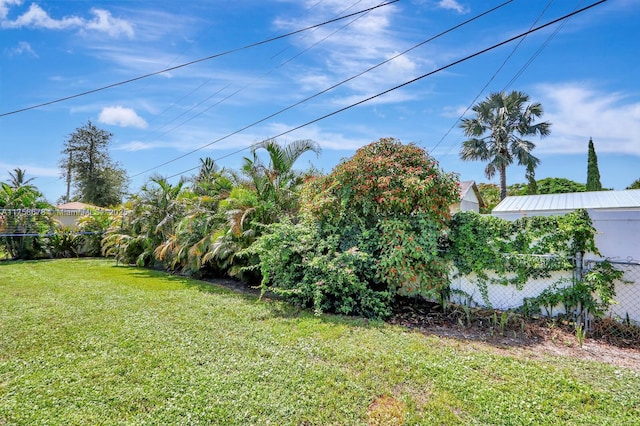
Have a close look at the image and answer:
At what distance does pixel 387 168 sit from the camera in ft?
19.6

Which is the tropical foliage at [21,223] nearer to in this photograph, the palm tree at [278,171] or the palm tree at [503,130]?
the palm tree at [278,171]

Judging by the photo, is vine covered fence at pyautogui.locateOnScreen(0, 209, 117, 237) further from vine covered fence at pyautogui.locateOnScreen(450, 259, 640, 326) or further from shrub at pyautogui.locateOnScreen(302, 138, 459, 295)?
vine covered fence at pyautogui.locateOnScreen(450, 259, 640, 326)

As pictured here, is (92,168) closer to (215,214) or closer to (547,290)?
(215,214)

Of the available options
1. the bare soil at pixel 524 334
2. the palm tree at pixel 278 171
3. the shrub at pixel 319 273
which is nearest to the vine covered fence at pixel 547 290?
the bare soil at pixel 524 334

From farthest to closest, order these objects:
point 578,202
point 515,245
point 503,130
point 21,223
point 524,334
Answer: point 503,130 → point 21,223 → point 578,202 → point 515,245 → point 524,334

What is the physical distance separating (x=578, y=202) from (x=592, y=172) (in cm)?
1697

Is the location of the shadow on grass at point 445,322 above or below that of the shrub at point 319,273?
below

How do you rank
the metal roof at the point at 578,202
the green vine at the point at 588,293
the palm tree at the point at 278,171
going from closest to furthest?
the green vine at the point at 588,293, the palm tree at the point at 278,171, the metal roof at the point at 578,202

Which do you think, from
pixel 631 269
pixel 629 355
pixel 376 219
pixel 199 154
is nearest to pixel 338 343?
pixel 376 219

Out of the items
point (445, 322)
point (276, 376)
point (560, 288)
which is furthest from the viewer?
point (445, 322)

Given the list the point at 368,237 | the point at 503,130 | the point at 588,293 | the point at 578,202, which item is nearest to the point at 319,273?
the point at 368,237

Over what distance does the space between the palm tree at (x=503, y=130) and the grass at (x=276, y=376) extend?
1888 centimetres

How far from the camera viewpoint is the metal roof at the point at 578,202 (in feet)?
31.1

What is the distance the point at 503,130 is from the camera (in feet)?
64.7
